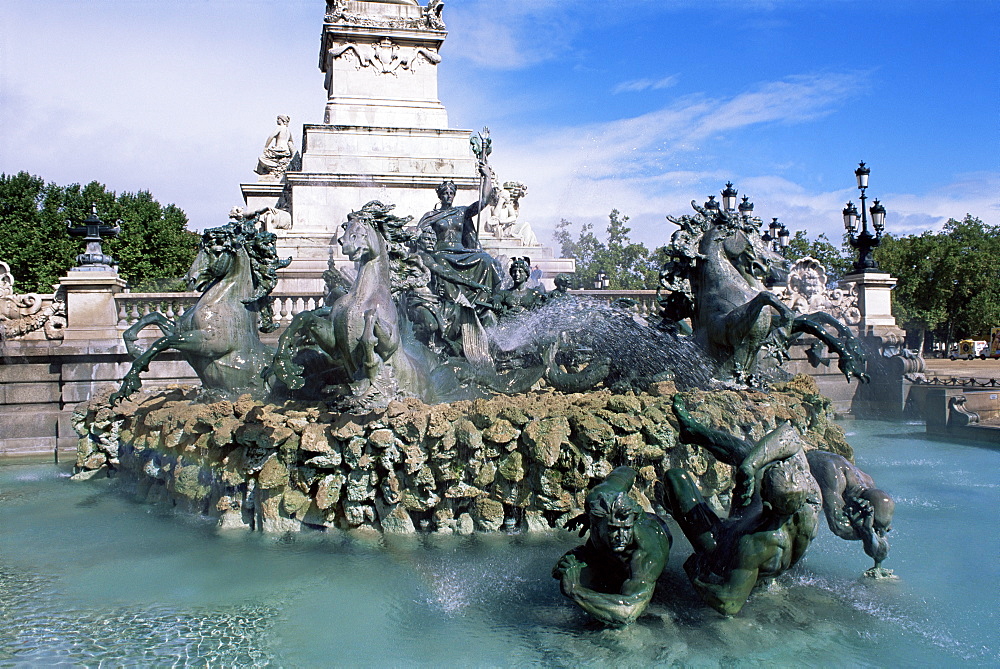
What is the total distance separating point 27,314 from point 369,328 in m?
8.39

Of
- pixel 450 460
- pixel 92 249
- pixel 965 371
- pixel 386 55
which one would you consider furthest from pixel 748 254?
pixel 965 371

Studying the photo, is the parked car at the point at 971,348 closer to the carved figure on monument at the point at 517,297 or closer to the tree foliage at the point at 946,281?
the tree foliage at the point at 946,281

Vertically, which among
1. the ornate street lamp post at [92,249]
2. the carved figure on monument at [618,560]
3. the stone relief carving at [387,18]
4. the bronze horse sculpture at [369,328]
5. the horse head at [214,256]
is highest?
the stone relief carving at [387,18]

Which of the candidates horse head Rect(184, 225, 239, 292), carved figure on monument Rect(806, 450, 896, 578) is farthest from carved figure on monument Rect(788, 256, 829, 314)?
carved figure on monument Rect(806, 450, 896, 578)

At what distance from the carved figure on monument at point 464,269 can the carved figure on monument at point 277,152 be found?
50.1 ft

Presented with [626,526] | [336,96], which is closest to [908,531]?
[626,526]

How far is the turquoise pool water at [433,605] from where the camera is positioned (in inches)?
150

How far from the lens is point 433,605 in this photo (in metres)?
4.46

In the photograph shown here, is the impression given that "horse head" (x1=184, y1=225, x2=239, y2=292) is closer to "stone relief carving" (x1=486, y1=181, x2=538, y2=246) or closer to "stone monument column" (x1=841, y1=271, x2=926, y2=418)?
"stone relief carving" (x1=486, y1=181, x2=538, y2=246)

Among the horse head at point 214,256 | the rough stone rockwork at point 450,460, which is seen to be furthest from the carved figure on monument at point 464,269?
the rough stone rockwork at point 450,460

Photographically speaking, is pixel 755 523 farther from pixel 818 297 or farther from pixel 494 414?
pixel 818 297

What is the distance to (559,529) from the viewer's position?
19.2 feet

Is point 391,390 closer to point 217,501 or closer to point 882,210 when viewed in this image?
point 217,501

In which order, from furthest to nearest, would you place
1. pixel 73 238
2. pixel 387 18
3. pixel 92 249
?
pixel 73 238, pixel 387 18, pixel 92 249
